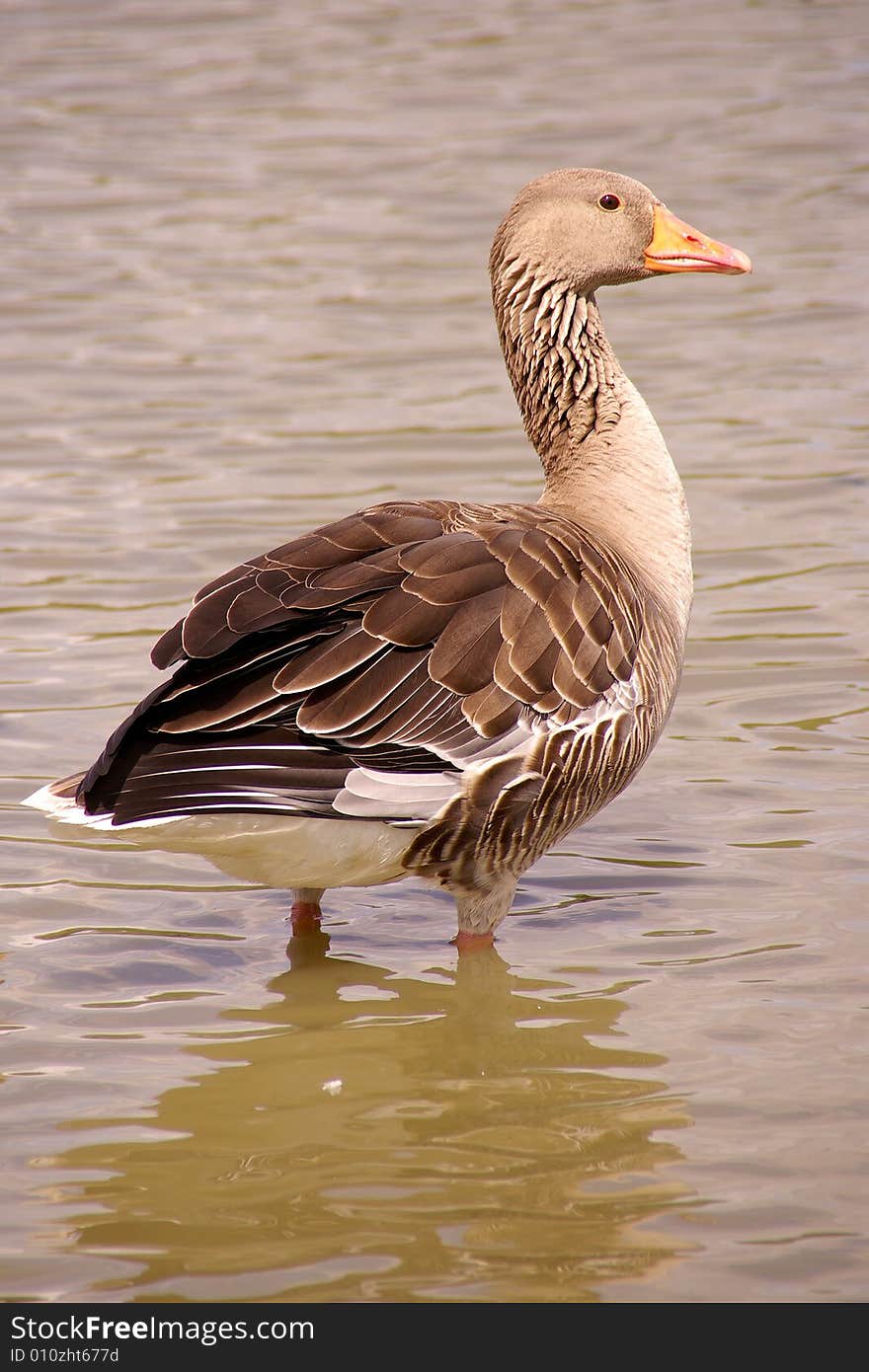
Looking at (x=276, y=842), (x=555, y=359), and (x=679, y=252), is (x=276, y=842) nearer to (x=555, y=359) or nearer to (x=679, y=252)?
(x=555, y=359)

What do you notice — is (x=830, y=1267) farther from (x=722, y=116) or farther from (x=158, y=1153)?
(x=722, y=116)

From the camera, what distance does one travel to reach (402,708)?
520 cm

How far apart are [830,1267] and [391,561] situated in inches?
89.7

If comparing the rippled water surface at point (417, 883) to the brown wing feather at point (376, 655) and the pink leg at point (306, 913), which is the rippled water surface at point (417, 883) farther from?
the brown wing feather at point (376, 655)

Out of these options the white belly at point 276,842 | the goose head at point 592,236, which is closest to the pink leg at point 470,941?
the white belly at point 276,842

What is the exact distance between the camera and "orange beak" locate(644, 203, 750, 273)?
6691 mm

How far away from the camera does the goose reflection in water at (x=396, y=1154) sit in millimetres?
4086

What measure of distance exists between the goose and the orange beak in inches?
48.6

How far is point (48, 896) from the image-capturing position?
240 inches

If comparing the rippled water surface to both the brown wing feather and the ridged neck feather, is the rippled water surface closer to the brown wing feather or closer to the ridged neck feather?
the brown wing feather

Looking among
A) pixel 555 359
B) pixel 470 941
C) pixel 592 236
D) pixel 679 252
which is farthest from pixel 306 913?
pixel 679 252

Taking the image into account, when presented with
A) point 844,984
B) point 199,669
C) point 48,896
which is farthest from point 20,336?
point 844,984

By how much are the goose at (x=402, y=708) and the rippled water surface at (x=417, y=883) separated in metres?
0.50

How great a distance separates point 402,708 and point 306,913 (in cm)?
95
